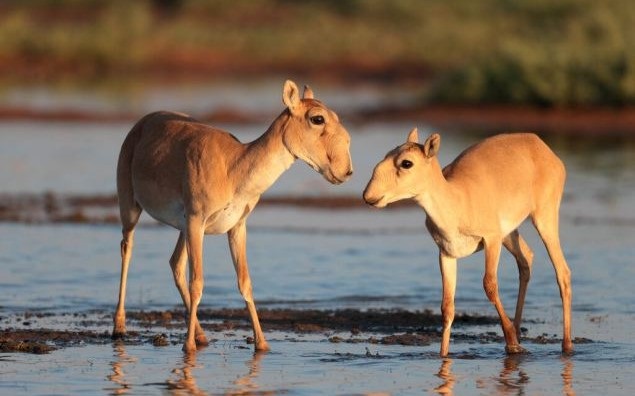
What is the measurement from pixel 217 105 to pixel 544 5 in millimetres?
28431

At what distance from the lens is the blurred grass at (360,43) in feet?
118

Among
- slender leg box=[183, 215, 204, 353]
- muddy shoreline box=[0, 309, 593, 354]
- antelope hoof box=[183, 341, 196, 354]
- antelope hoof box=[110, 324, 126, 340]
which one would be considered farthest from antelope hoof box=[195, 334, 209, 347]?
antelope hoof box=[110, 324, 126, 340]

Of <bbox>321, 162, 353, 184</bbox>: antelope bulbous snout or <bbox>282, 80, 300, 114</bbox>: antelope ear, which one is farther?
<bbox>282, 80, 300, 114</bbox>: antelope ear

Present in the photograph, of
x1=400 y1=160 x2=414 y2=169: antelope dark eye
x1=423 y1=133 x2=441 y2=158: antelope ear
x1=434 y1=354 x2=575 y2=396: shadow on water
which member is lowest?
x1=434 y1=354 x2=575 y2=396: shadow on water

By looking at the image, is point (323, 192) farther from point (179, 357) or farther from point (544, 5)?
point (544, 5)

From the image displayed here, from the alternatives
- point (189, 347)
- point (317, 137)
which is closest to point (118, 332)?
point (189, 347)

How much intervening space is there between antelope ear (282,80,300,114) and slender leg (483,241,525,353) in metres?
1.86

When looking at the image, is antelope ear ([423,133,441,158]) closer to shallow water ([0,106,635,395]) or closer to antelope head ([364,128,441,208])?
antelope head ([364,128,441,208])

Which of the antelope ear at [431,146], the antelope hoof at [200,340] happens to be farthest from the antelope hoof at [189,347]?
the antelope ear at [431,146]

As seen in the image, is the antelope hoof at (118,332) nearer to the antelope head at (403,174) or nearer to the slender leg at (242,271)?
the slender leg at (242,271)

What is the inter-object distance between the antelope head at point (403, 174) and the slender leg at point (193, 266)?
153cm

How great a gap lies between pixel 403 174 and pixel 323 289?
15.4 feet

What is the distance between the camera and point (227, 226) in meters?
12.0

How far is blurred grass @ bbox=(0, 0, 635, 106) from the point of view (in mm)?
36000
